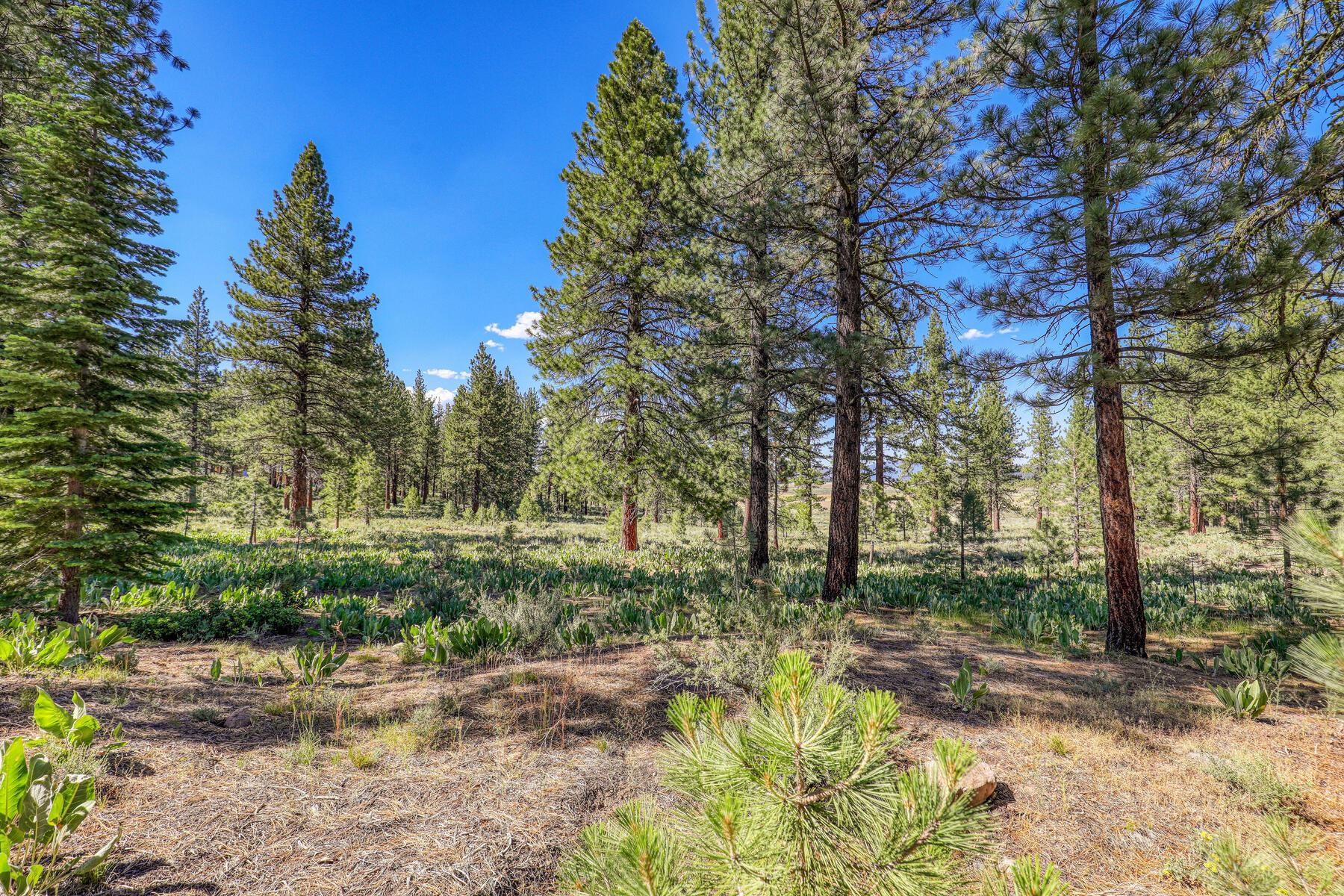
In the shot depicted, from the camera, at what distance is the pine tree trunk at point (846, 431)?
7.40 m

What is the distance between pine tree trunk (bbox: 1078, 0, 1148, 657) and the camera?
17.9ft

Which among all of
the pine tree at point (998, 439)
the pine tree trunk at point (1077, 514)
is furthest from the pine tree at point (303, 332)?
the pine tree at point (998, 439)

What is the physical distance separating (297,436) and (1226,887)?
1990 centimetres

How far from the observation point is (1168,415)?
23.1m

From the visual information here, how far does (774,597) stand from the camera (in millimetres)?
7766

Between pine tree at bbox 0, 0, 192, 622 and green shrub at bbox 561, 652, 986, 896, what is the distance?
716 centimetres

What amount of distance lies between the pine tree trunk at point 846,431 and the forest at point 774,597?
0.07 meters

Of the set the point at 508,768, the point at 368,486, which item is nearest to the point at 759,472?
the point at 508,768

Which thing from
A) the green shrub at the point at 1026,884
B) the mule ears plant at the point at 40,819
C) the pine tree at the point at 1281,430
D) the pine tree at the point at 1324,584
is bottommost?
the mule ears plant at the point at 40,819

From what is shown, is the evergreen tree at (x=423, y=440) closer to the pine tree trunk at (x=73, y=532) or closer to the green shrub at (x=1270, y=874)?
the pine tree trunk at (x=73, y=532)

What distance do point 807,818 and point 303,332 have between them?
20472 mm

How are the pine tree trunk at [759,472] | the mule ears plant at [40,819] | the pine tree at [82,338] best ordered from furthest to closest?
the pine tree trunk at [759,472] < the pine tree at [82,338] < the mule ears plant at [40,819]

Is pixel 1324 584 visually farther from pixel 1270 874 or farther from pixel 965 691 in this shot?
pixel 965 691

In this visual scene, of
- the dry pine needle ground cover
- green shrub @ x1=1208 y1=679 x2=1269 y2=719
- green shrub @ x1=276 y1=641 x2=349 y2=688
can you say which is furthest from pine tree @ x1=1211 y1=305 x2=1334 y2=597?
green shrub @ x1=276 y1=641 x2=349 y2=688
